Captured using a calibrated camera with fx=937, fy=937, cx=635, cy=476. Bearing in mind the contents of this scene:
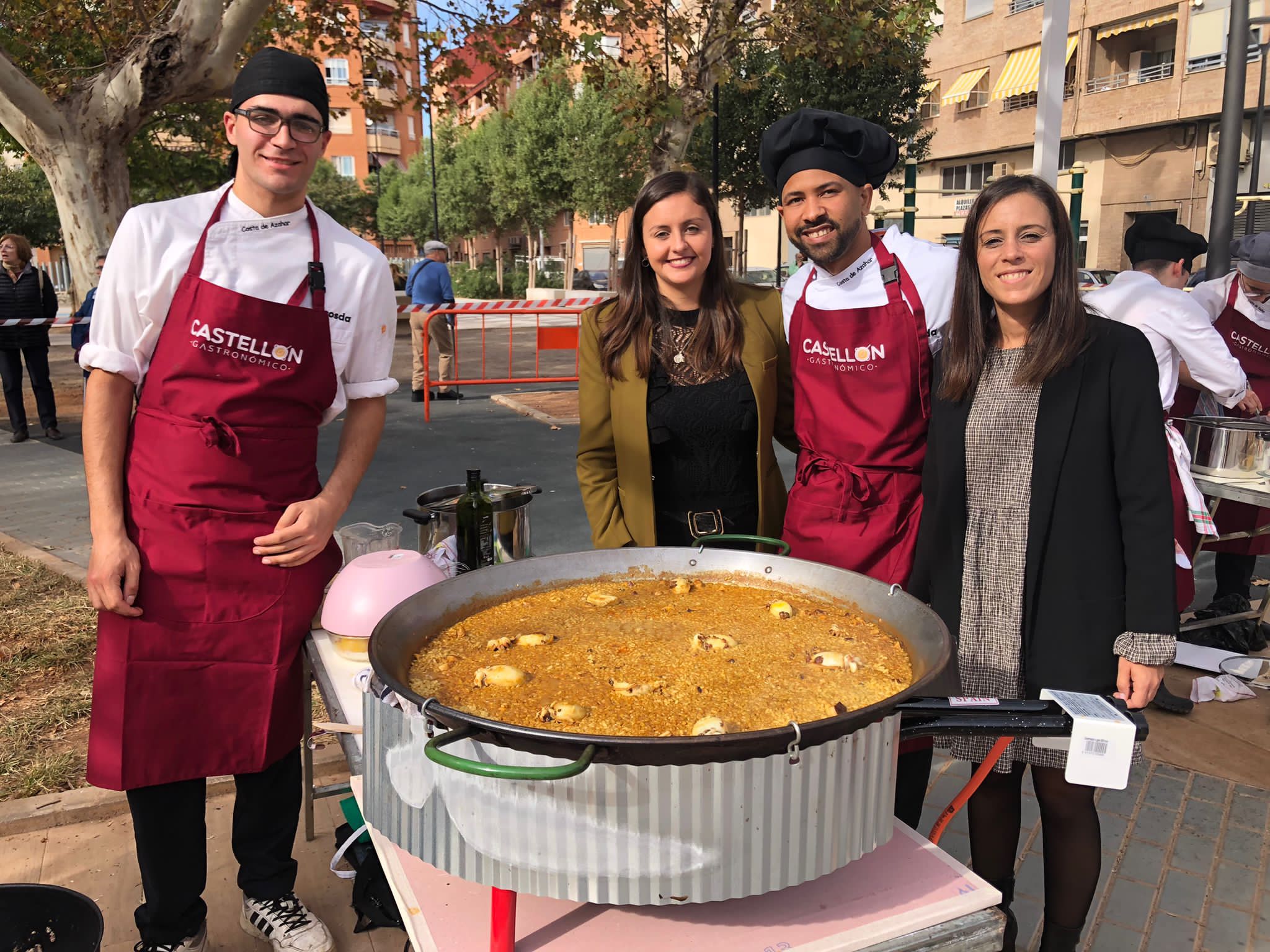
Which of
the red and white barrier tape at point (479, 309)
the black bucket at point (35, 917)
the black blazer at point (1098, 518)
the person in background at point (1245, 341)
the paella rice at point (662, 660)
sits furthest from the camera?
the red and white barrier tape at point (479, 309)

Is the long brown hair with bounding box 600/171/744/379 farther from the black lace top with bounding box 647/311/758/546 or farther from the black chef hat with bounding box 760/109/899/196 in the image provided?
the black chef hat with bounding box 760/109/899/196

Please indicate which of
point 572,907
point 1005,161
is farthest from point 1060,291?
point 1005,161

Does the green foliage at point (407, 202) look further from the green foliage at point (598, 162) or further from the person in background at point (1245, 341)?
the person in background at point (1245, 341)

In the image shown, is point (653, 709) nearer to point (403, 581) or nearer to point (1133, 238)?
point (403, 581)

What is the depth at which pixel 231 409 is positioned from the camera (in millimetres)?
2025

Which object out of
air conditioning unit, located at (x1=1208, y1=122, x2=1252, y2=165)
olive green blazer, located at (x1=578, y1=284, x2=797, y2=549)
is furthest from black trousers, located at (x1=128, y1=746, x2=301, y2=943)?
air conditioning unit, located at (x1=1208, y1=122, x2=1252, y2=165)

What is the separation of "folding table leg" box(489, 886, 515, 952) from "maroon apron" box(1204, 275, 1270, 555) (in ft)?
15.1

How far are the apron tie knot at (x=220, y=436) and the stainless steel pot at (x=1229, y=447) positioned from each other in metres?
3.90

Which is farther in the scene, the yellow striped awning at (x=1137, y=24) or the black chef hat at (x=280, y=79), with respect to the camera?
the yellow striped awning at (x=1137, y=24)

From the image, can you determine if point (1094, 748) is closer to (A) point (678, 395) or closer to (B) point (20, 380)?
(A) point (678, 395)

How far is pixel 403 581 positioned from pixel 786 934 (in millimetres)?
1207

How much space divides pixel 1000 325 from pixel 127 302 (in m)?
1.91

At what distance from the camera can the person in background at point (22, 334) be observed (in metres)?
9.56

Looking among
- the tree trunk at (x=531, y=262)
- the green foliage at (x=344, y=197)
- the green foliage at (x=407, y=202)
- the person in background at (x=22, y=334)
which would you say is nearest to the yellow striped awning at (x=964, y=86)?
the tree trunk at (x=531, y=262)
